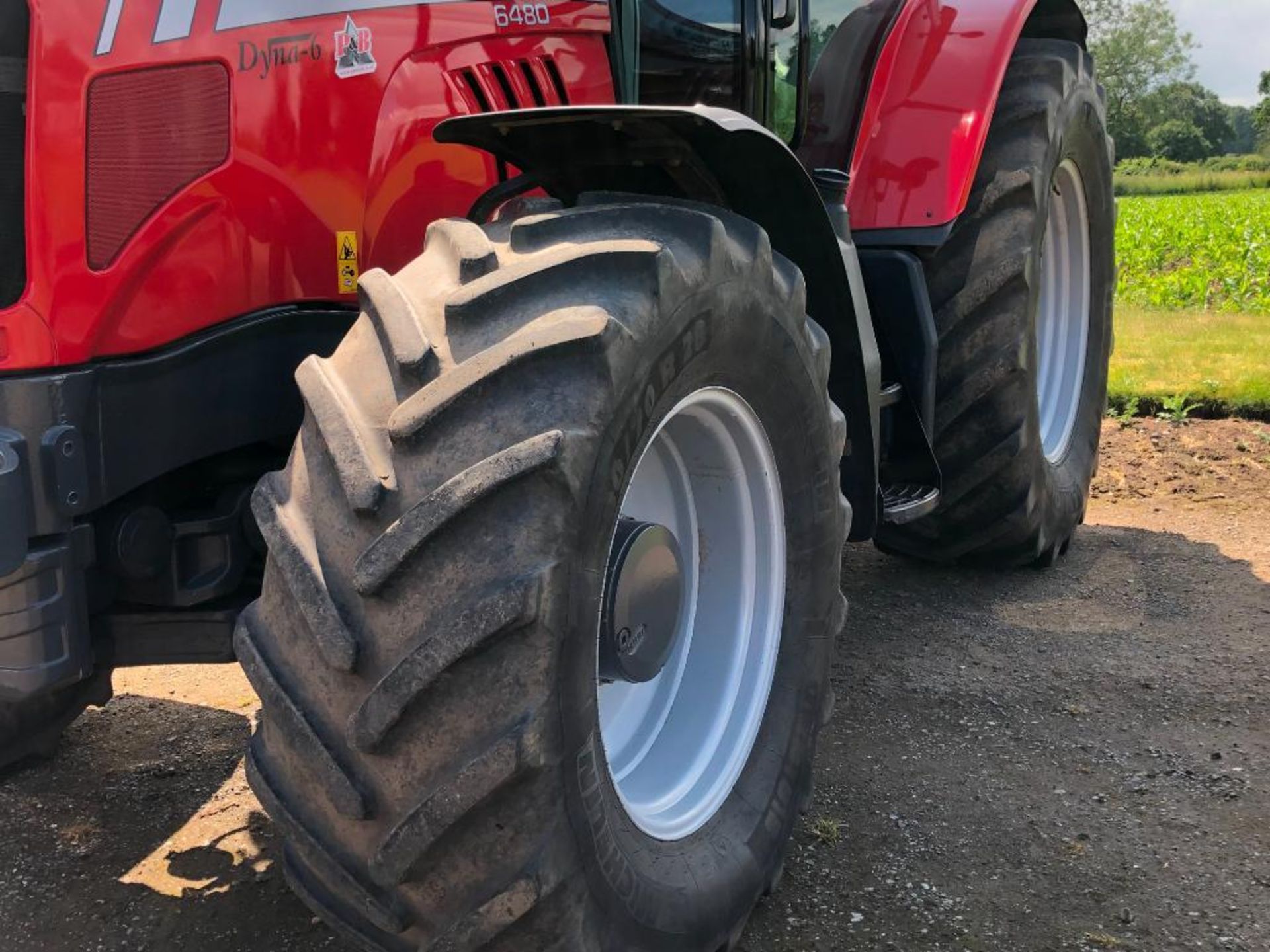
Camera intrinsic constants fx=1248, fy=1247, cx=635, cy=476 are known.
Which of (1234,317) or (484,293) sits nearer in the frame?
(484,293)

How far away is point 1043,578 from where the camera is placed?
423 cm

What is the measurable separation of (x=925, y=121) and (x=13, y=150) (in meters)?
2.35

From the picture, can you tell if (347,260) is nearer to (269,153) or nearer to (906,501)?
(269,153)

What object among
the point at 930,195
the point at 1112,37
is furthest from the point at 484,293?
the point at 1112,37

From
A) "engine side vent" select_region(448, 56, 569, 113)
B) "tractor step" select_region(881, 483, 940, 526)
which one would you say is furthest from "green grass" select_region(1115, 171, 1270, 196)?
"engine side vent" select_region(448, 56, 569, 113)

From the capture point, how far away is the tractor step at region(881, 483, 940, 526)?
309 cm

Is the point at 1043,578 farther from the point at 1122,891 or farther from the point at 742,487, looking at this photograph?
the point at 742,487

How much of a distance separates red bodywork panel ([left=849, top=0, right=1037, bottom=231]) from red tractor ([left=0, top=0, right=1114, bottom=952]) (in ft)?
1.71

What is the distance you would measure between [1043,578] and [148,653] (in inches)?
122

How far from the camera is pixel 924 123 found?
337 centimetres

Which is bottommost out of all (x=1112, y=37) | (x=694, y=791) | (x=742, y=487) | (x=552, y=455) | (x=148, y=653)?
(x=694, y=791)

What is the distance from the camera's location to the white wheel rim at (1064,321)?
→ 4430mm

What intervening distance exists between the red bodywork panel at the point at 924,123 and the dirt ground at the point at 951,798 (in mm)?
1265

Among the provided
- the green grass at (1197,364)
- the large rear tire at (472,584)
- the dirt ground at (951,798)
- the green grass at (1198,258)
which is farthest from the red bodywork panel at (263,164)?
the green grass at (1198,258)
